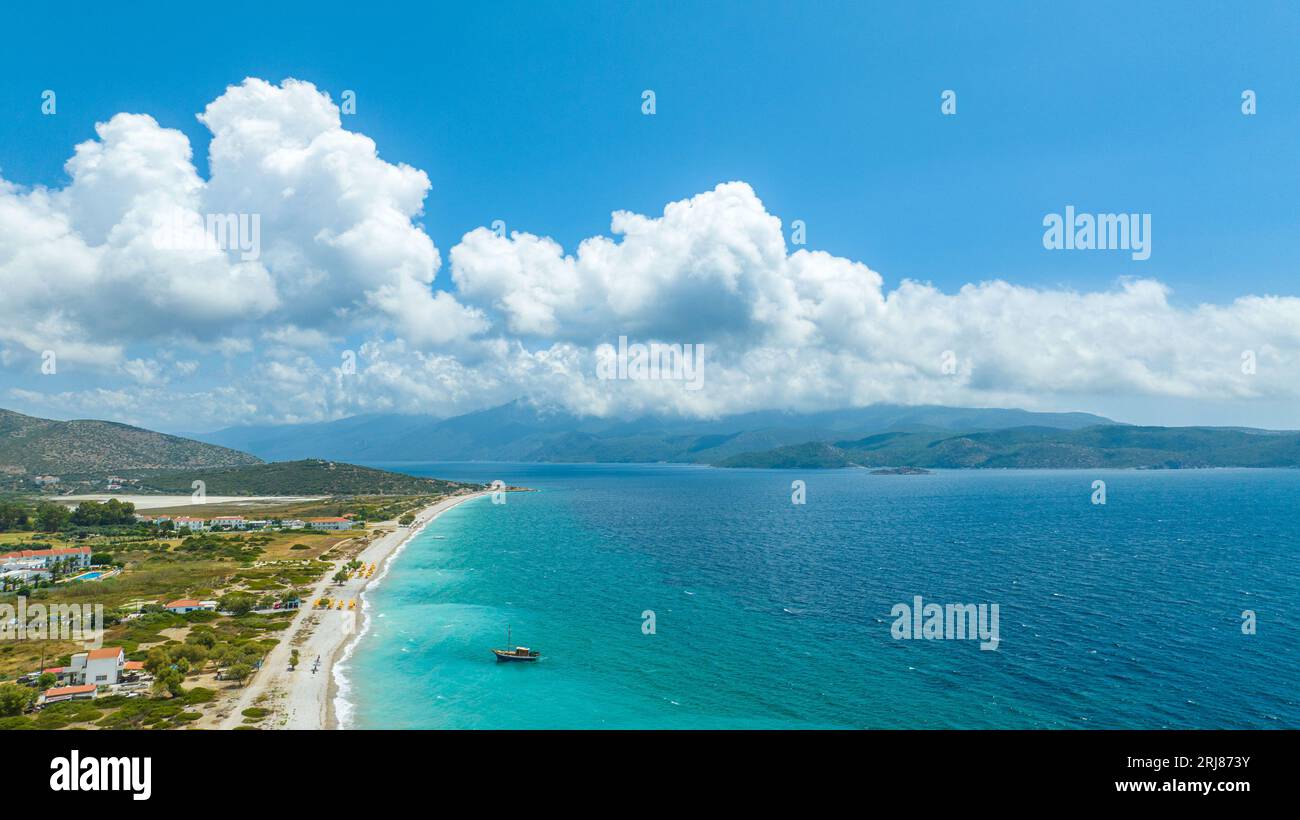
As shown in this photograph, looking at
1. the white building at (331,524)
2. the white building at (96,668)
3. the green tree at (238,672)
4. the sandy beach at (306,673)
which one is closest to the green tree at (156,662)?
the white building at (96,668)

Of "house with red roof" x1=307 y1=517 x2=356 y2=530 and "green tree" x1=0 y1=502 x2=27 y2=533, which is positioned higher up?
"green tree" x1=0 y1=502 x2=27 y2=533

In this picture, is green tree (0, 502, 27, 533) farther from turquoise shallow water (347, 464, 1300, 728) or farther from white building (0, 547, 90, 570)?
turquoise shallow water (347, 464, 1300, 728)

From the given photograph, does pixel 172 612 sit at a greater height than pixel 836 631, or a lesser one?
greater

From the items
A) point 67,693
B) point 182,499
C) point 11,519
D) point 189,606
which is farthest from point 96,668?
point 182,499

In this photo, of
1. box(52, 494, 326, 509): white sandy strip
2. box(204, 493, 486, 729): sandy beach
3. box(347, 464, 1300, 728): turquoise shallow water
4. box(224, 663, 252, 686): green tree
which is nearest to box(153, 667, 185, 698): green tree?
box(224, 663, 252, 686): green tree

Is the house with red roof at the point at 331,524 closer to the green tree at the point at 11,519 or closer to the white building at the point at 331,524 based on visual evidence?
the white building at the point at 331,524

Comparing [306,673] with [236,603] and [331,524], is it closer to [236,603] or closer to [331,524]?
[236,603]
